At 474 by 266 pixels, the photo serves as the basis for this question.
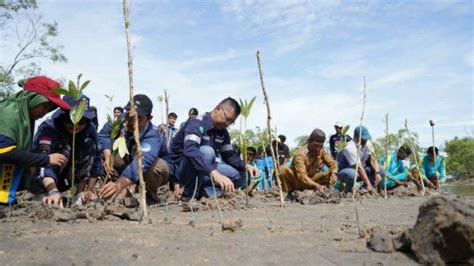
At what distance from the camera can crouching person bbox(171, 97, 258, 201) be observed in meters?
3.99

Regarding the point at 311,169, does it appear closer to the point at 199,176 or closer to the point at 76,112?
the point at 199,176

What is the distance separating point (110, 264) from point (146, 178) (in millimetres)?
2409

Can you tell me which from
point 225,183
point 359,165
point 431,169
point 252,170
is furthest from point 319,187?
point 431,169

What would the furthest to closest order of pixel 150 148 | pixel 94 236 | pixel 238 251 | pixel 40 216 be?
1. pixel 150 148
2. pixel 40 216
3. pixel 94 236
4. pixel 238 251

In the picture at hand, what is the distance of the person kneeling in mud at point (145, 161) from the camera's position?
356 cm

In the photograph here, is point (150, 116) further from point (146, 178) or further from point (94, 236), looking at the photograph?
point (94, 236)

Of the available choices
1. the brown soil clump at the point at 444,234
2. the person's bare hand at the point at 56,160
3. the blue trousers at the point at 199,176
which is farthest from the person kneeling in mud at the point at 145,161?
the brown soil clump at the point at 444,234

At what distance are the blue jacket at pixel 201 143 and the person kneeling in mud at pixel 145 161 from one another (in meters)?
0.24

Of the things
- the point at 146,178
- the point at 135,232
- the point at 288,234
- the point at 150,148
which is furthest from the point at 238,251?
the point at 146,178

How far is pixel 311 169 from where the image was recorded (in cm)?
573

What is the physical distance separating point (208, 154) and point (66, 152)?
1.32 metres

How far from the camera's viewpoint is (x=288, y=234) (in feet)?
7.58

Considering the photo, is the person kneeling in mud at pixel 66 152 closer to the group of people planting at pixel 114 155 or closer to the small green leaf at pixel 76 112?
the group of people planting at pixel 114 155

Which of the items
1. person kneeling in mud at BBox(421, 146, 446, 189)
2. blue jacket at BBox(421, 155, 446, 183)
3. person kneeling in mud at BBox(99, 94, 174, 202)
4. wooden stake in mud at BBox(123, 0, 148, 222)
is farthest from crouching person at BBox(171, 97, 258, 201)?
blue jacket at BBox(421, 155, 446, 183)
